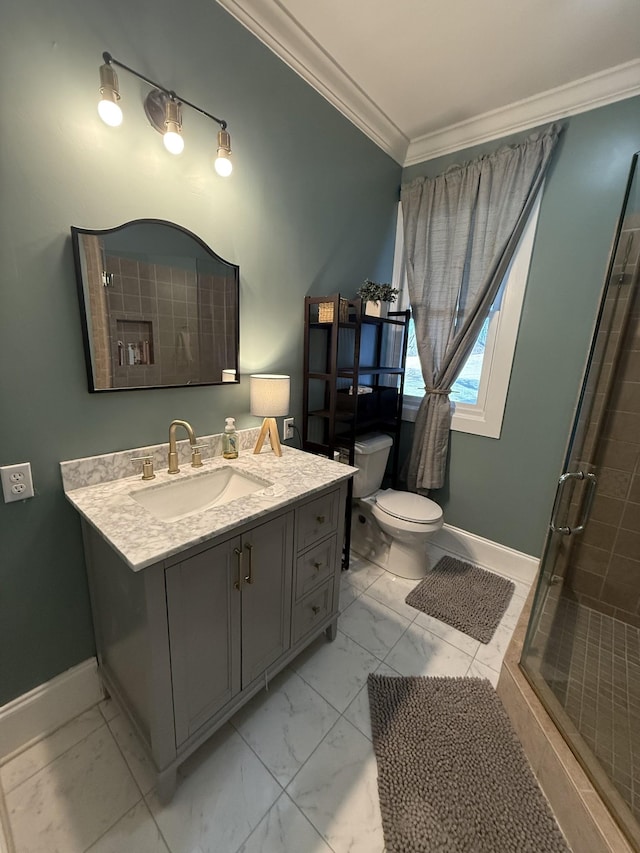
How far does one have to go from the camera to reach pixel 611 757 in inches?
42.9

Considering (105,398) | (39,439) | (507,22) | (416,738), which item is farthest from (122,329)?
(507,22)

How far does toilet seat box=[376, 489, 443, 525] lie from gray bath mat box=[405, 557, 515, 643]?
0.43 m

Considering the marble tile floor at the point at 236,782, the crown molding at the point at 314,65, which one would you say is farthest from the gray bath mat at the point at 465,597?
the crown molding at the point at 314,65

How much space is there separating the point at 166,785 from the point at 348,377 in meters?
1.79

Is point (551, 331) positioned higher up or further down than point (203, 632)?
higher up

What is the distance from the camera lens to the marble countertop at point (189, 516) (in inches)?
35.4

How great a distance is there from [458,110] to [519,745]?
302 cm

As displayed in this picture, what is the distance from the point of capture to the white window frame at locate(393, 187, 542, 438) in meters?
1.94

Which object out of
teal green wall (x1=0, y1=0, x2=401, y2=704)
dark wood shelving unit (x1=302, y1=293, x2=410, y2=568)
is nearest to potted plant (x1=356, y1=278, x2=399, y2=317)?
dark wood shelving unit (x1=302, y1=293, x2=410, y2=568)

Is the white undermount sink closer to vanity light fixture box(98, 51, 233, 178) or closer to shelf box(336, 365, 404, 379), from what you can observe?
shelf box(336, 365, 404, 379)

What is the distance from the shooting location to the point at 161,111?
1.23 metres

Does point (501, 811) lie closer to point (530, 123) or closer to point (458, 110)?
point (530, 123)

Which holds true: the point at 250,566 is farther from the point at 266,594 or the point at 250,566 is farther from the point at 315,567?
the point at 315,567

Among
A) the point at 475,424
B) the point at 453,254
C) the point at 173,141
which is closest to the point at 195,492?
the point at 173,141
